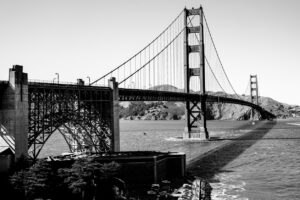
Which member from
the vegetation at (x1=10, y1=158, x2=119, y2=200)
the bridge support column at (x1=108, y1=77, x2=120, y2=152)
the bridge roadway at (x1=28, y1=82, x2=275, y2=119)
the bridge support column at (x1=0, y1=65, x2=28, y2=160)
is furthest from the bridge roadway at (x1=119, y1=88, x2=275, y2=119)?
the vegetation at (x1=10, y1=158, x2=119, y2=200)

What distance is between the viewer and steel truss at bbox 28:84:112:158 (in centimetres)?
4456

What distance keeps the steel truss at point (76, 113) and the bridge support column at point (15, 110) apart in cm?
335

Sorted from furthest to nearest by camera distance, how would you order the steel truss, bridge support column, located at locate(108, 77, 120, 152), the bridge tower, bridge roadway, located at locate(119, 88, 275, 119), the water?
the bridge tower, bridge roadway, located at locate(119, 88, 275, 119), bridge support column, located at locate(108, 77, 120, 152), the steel truss, the water

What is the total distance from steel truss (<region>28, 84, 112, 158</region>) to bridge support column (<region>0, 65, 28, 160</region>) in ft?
11.0

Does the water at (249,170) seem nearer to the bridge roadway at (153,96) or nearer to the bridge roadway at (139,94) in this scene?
the bridge roadway at (153,96)

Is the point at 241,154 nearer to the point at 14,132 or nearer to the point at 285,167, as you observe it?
the point at 285,167

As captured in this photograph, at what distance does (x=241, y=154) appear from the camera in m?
71.5

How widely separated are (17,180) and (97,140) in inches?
976

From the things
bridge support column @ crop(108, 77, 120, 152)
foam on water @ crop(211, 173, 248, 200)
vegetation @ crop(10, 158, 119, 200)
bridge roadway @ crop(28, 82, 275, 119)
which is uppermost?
bridge roadway @ crop(28, 82, 275, 119)

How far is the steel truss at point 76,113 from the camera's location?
146 feet

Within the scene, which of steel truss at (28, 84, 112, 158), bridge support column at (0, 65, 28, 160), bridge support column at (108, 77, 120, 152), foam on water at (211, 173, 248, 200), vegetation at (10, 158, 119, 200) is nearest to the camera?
vegetation at (10, 158, 119, 200)

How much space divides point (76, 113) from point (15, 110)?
1470cm

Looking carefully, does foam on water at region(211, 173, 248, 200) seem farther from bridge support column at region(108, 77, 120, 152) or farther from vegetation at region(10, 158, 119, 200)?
bridge support column at region(108, 77, 120, 152)

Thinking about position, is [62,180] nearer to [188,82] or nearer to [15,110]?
[15,110]
